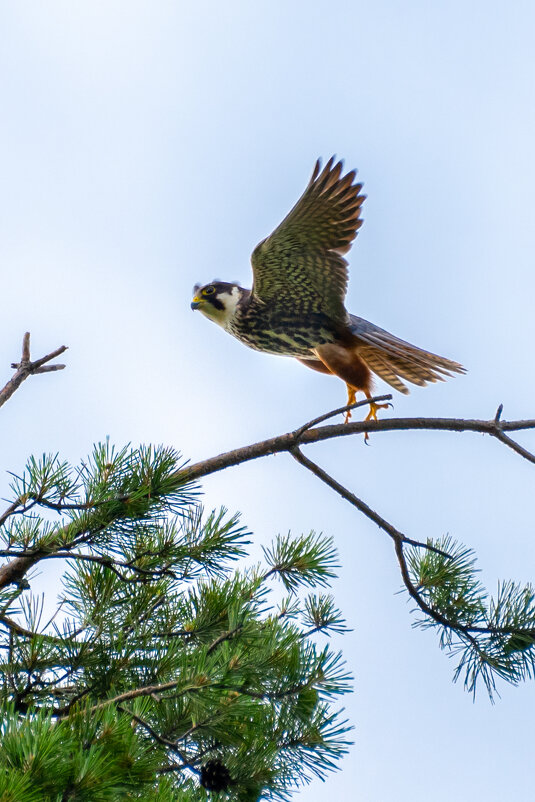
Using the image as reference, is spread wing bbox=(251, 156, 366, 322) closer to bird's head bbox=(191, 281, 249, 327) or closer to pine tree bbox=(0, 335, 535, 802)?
bird's head bbox=(191, 281, 249, 327)

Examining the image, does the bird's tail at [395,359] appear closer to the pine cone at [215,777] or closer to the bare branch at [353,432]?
the bare branch at [353,432]

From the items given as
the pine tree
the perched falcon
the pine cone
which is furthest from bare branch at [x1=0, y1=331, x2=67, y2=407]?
the perched falcon

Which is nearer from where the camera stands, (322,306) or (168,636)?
(168,636)

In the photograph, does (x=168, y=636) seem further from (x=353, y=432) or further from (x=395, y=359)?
(x=395, y=359)

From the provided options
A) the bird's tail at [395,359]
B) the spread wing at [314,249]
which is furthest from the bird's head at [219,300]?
the bird's tail at [395,359]

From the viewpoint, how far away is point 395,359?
457cm

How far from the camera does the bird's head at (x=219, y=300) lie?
4977 millimetres

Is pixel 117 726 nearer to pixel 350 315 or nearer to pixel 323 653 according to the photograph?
pixel 323 653

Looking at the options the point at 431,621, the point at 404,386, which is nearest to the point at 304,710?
the point at 431,621

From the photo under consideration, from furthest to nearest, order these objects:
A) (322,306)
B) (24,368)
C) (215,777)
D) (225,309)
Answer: (225,309), (322,306), (24,368), (215,777)

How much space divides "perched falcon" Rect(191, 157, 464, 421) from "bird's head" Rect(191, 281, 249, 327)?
0.10 meters

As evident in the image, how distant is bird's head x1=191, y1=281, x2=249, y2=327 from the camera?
196 inches

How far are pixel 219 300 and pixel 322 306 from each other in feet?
2.42

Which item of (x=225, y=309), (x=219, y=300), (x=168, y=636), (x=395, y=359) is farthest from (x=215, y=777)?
(x=219, y=300)
